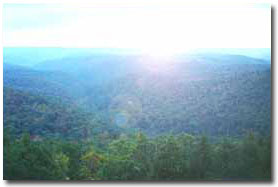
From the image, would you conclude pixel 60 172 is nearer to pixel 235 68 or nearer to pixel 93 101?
pixel 93 101

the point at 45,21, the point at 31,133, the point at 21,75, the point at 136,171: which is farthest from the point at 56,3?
the point at 136,171

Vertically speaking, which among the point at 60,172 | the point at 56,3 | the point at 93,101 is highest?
the point at 56,3

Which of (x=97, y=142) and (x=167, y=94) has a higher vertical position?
(x=167, y=94)

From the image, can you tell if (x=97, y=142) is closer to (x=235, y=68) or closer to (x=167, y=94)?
(x=167, y=94)

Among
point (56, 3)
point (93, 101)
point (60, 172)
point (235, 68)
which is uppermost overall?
point (56, 3)

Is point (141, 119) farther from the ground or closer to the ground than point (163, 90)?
closer to the ground

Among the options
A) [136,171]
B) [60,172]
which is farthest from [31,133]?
[136,171]
